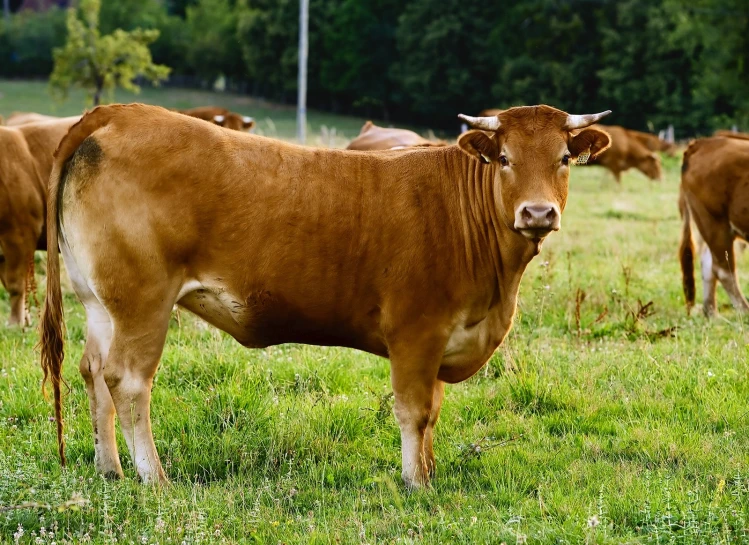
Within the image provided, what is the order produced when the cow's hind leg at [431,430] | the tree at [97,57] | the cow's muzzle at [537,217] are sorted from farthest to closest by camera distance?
the tree at [97,57] < the cow's hind leg at [431,430] < the cow's muzzle at [537,217]

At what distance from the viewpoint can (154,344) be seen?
4.60m

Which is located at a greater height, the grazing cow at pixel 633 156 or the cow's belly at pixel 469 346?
the cow's belly at pixel 469 346

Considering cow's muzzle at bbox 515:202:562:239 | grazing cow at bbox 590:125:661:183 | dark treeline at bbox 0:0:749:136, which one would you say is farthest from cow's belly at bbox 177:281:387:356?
dark treeline at bbox 0:0:749:136

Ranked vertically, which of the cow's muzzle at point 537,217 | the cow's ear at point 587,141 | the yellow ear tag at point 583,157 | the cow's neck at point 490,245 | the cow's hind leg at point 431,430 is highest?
the cow's ear at point 587,141

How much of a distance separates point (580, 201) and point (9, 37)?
229ft

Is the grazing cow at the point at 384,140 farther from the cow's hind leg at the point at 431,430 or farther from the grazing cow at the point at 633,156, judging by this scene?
the grazing cow at the point at 633,156

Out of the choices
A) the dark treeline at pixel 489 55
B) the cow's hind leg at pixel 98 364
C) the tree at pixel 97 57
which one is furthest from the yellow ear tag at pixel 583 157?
the dark treeline at pixel 489 55

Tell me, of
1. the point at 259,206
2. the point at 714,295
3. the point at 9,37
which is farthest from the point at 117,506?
the point at 9,37

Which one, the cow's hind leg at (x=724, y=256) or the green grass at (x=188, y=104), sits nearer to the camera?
the cow's hind leg at (x=724, y=256)

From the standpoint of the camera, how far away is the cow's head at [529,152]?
439 cm

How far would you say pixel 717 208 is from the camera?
8.83 metres

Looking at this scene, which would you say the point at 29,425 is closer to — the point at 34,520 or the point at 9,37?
the point at 34,520

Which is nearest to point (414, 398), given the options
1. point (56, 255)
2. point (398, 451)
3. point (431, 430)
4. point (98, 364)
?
point (431, 430)

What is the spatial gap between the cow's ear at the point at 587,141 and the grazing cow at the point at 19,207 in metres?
5.36
